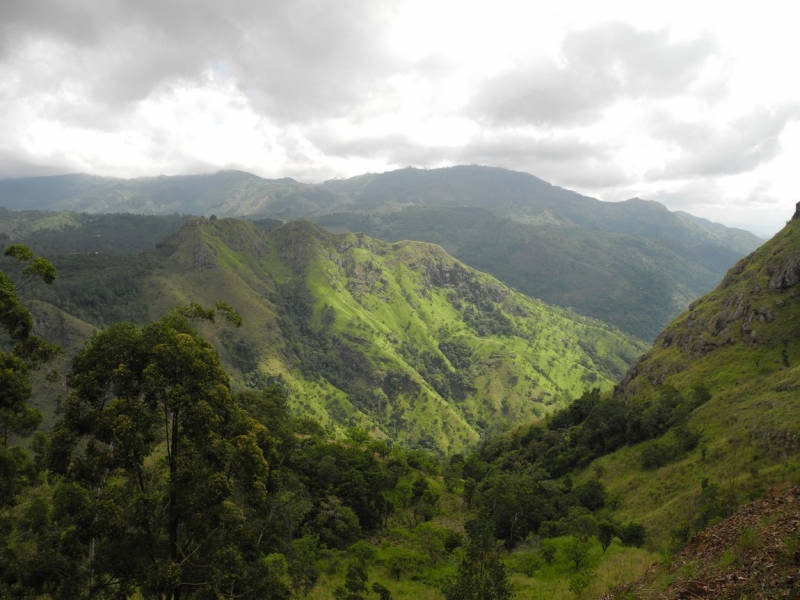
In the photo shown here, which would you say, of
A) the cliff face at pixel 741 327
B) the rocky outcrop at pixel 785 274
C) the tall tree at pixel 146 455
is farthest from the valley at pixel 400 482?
the cliff face at pixel 741 327

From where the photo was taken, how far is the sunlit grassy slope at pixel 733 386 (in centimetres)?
4675

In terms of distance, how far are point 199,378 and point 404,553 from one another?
33.6m

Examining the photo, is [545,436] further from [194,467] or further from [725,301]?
[194,467]

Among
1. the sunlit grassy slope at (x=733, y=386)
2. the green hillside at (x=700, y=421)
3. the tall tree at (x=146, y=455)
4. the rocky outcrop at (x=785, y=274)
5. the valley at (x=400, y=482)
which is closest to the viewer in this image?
the tall tree at (x=146, y=455)

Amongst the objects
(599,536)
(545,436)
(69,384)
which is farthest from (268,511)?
(545,436)

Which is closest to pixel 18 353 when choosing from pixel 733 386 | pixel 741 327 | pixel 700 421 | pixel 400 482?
pixel 400 482

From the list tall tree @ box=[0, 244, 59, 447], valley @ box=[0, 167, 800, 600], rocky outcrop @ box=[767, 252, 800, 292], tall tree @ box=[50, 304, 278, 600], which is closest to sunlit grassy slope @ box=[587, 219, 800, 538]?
rocky outcrop @ box=[767, 252, 800, 292]

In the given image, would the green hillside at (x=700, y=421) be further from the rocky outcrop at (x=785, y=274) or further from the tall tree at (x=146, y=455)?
the tall tree at (x=146, y=455)

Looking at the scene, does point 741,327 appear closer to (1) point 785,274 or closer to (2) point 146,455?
(1) point 785,274

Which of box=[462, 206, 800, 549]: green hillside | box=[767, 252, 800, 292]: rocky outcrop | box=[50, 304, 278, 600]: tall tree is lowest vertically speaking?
box=[462, 206, 800, 549]: green hillside

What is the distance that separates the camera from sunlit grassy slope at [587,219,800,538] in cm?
4675

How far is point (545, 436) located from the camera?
99.6m

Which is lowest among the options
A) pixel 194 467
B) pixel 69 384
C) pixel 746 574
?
pixel 746 574

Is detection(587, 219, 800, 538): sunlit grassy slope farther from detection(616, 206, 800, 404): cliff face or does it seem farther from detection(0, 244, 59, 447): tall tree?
detection(0, 244, 59, 447): tall tree
